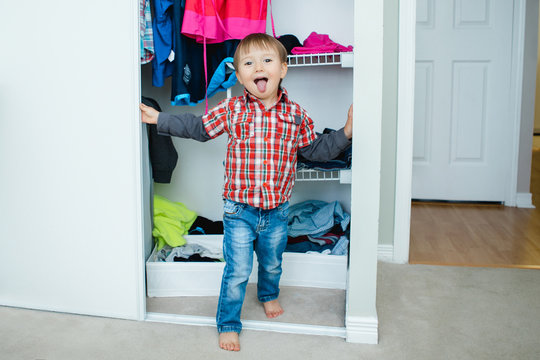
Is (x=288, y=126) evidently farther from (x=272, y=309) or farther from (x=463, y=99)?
(x=463, y=99)

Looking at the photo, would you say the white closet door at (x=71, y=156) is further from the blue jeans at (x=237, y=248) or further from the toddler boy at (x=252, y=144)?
the blue jeans at (x=237, y=248)

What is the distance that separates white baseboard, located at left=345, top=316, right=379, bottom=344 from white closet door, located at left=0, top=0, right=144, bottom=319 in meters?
0.74

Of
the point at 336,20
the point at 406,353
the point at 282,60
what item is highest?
the point at 336,20

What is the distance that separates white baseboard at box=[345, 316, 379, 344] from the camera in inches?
67.7

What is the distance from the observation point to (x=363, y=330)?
1725 mm

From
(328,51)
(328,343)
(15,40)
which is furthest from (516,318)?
(15,40)

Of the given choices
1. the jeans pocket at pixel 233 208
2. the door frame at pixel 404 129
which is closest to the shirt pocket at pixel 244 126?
the jeans pocket at pixel 233 208

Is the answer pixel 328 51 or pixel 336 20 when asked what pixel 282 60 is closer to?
pixel 328 51

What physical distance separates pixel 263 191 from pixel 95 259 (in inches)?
26.2

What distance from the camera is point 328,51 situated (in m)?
2.16

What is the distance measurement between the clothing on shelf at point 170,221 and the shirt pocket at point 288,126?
792 millimetres

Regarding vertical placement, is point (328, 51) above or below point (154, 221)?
above

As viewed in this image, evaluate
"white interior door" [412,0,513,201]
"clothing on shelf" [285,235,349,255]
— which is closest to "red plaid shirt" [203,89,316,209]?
"clothing on shelf" [285,235,349,255]

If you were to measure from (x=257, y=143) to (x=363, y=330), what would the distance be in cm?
70
